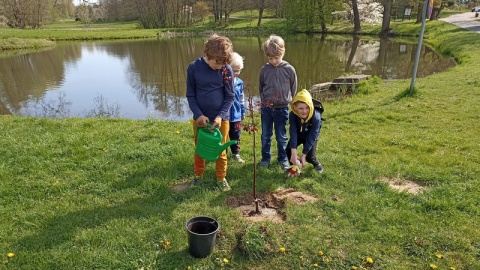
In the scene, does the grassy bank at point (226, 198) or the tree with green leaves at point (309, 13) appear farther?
the tree with green leaves at point (309, 13)

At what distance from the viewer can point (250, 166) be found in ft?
17.9

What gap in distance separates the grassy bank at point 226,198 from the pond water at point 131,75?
3.48m

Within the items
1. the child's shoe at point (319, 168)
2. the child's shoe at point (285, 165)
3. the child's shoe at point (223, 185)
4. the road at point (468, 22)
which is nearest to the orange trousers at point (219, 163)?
the child's shoe at point (223, 185)

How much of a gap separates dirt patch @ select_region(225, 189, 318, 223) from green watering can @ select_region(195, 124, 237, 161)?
0.71m

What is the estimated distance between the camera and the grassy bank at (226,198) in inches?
140

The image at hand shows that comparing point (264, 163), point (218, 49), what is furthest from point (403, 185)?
point (218, 49)

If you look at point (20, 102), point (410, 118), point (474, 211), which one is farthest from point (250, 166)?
point (20, 102)

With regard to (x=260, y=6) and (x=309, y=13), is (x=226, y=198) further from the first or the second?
(x=260, y=6)

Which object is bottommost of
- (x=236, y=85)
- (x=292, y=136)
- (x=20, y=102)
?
(x=20, y=102)

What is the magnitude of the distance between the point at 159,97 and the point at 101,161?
7827mm

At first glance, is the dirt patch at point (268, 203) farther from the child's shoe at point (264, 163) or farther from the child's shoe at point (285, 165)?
the child's shoe at point (264, 163)

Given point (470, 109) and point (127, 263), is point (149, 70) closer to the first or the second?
point (470, 109)

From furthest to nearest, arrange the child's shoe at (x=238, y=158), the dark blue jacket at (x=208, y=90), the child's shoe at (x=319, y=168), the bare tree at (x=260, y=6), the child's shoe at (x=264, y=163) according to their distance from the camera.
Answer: the bare tree at (x=260, y=6), the child's shoe at (x=238, y=158), the child's shoe at (x=264, y=163), the child's shoe at (x=319, y=168), the dark blue jacket at (x=208, y=90)

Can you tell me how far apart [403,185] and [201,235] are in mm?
3116
